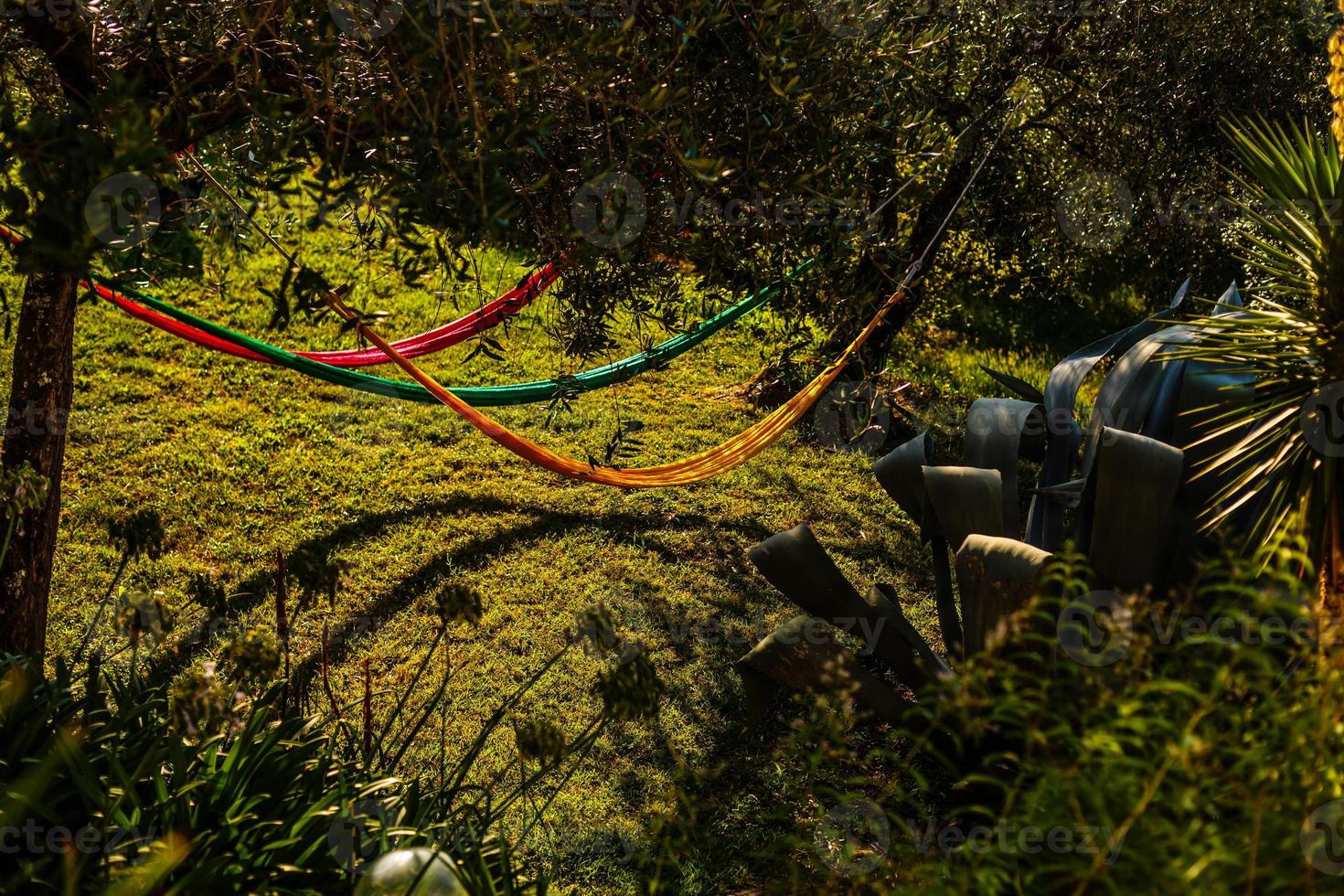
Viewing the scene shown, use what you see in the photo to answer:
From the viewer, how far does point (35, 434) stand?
3385 millimetres

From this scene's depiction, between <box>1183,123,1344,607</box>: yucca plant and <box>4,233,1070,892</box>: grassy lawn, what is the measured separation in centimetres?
163

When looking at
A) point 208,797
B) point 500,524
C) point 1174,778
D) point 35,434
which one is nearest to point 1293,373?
point 1174,778

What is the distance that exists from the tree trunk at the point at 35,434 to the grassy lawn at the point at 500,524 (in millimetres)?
632

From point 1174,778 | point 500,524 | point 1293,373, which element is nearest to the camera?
point 1174,778

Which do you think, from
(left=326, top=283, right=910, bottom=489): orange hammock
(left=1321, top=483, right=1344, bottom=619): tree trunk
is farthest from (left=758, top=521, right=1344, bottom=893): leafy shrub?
(left=326, top=283, right=910, bottom=489): orange hammock

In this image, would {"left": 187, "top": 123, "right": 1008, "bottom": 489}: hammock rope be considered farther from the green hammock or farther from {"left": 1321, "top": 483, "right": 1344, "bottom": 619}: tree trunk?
{"left": 1321, "top": 483, "right": 1344, "bottom": 619}: tree trunk

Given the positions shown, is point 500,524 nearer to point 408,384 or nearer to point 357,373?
point 408,384

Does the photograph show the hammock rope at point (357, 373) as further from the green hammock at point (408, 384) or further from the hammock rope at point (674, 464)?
the hammock rope at point (674, 464)

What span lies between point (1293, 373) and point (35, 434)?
353cm

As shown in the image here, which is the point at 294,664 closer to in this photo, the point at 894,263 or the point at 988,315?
the point at 894,263

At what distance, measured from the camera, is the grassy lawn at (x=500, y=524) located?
3.85 metres

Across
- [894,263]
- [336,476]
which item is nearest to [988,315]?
[894,263]

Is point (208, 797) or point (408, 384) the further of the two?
point (408, 384)

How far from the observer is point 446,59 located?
2271 millimetres
